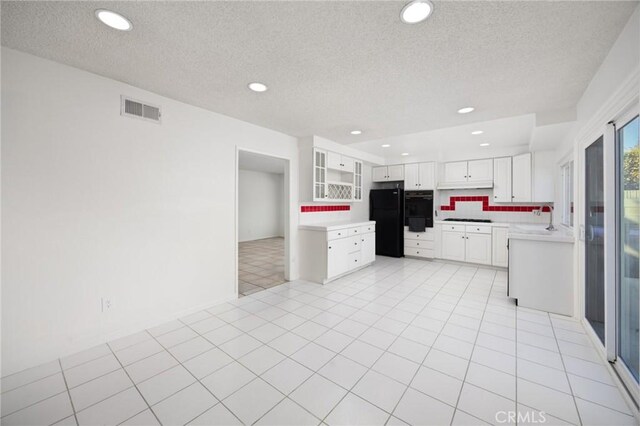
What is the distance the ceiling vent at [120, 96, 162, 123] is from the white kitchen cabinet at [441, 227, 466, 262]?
547 centimetres

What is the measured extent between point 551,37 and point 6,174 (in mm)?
3923

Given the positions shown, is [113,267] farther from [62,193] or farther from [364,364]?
[364,364]

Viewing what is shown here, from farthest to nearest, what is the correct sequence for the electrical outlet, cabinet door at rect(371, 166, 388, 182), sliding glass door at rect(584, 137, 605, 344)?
cabinet door at rect(371, 166, 388, 182) → the electrical outlet → sliding glass door at rect(584, 137, 605, 344)

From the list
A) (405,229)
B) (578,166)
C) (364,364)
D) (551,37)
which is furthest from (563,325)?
(405,229)

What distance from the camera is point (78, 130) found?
217 centimetres

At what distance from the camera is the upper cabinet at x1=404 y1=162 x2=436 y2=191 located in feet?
18.8

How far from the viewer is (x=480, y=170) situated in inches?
210

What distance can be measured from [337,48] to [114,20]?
142cm

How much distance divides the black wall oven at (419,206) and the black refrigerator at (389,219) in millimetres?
112

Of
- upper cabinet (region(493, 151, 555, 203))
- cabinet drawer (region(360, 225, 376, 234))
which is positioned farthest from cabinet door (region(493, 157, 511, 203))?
cabinet drawer (region(360, 225, 376, 234))

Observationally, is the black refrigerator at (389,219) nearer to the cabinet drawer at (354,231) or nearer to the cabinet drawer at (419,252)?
the cabinet drawer at (419,252)

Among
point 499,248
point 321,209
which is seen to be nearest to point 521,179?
point 499,248

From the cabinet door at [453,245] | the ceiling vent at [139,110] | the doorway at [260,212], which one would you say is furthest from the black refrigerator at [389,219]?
the ceiling vent at [139,110]
